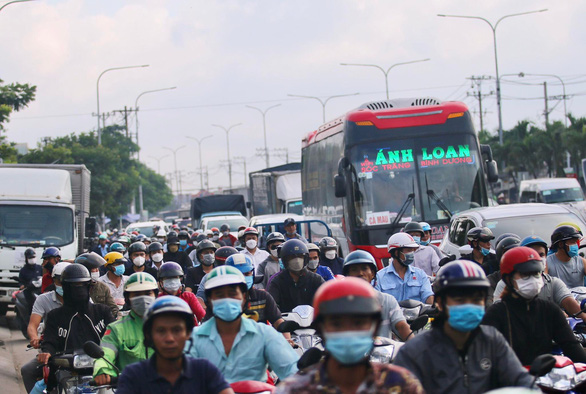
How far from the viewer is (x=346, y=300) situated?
11.6 feet

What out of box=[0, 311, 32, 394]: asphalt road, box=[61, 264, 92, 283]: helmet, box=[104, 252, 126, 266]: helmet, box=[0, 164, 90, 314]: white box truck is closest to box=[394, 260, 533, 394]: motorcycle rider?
box=[61, 264, 92, 283]: helmet

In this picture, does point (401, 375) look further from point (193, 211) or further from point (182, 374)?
point (193, 211)

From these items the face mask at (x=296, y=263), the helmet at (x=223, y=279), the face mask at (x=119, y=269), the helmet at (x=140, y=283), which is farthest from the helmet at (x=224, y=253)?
the helmet at (x=223, y=279)

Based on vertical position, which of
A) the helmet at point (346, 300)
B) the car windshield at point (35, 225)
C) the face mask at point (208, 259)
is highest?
the car windshield at point (35, 225)

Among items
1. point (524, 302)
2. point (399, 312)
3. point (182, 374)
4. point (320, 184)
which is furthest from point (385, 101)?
point (182, 374)

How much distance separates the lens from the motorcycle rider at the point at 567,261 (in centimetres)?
924

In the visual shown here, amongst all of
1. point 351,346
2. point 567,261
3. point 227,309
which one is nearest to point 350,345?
point 351,346

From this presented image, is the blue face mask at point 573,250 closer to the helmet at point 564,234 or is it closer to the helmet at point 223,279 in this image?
the helmet at point 564,234

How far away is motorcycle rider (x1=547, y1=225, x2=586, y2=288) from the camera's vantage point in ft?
30.3

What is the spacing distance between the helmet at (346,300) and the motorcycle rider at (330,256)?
908 cm

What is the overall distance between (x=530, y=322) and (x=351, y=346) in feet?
8.04

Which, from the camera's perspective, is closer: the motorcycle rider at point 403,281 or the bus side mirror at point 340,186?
the motorcycle rider at point 403,281

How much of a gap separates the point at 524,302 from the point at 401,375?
2310 millimetres

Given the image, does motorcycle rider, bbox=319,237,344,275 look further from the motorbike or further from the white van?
the white van
